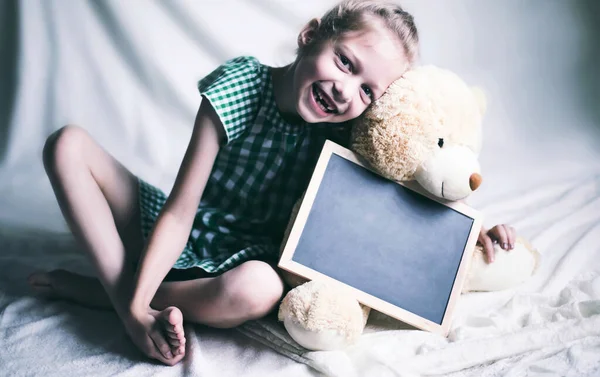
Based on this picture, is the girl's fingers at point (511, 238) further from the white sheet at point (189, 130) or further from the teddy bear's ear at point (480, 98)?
the teddy bear's ear at point (480, 98)

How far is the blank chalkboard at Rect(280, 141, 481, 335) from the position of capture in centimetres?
100

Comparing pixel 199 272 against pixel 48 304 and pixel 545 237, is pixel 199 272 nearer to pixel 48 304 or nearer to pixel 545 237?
pixel 48 304

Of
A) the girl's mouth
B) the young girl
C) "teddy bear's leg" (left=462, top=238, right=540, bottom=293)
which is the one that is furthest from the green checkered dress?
"teddy bear's leg" (left=462, top=238, right=540, bottom=293)

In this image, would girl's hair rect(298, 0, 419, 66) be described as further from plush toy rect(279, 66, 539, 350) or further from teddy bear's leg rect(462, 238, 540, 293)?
teddy bear's leg rect(462, 238, 540, 293)

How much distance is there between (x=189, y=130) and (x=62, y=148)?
0.67 metres

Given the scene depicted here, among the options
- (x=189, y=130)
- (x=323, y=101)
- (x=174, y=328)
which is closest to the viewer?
(x=174, y=328)

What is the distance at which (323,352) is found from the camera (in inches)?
36.9

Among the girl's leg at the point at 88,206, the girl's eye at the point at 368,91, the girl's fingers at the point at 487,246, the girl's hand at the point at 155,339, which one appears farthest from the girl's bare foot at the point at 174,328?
the girl's fingers at the point at 487,246

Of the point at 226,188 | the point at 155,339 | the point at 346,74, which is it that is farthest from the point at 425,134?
the point at 155,339

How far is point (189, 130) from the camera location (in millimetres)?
1667

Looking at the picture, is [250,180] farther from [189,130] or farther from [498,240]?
[189,130]

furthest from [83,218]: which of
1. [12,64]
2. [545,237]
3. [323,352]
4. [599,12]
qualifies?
[599,12]

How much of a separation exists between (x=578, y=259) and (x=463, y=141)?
0.48 m

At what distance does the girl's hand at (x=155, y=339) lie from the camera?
0.92m
